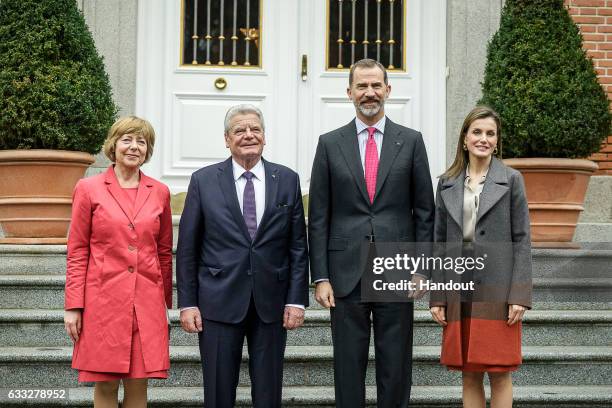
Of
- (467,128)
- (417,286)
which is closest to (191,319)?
(417,286)

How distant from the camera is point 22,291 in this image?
5016 millimetres

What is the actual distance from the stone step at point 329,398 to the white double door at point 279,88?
9.21 ft

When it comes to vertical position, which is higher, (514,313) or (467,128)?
(467,128)

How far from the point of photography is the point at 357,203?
147 inches

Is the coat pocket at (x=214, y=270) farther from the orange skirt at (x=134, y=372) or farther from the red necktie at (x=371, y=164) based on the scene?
the red necktie at (x=371, y=164)

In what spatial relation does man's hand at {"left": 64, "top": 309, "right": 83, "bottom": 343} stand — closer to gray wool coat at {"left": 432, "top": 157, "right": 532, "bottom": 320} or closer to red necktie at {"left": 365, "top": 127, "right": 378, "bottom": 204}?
red necktie at {"left": 365, "top": 127, "right": 378, "bottom": 204}

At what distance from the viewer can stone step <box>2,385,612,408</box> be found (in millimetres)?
4336

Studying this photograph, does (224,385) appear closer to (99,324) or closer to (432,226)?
(99,324)

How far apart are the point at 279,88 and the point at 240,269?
3.68m

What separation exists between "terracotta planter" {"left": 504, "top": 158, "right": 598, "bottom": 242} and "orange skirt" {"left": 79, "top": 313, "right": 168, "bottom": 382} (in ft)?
10.3

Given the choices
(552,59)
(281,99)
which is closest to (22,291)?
(281,99)

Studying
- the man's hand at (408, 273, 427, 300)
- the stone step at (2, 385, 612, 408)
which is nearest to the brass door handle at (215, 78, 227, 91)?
the stone step at (2, 385, 612, 408)

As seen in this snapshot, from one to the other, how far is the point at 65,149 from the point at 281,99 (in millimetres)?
2179

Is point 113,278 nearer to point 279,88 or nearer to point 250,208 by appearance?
point 250,208
